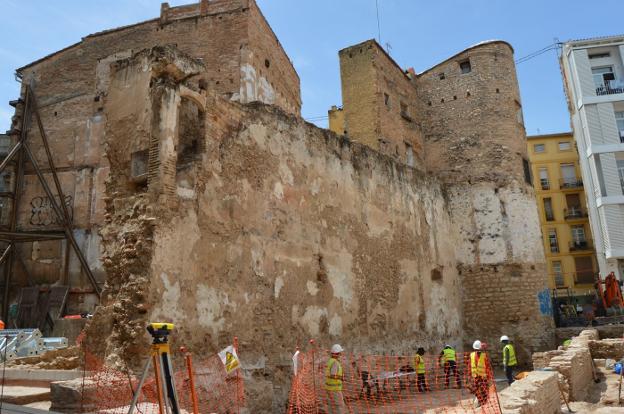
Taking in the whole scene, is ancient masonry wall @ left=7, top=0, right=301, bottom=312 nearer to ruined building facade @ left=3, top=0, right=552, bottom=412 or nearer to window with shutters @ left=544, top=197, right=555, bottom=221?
ruined building facade @ left=3, top=0, right=552, bottom=412

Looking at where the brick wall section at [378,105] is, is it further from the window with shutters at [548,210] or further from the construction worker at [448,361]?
the window with shutters at [548,210]

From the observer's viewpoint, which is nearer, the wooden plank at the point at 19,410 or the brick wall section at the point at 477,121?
the wooden plank at the point at 19,410

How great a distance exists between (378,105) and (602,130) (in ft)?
44.7

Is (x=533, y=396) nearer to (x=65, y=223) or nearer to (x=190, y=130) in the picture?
(x=190, y=130)

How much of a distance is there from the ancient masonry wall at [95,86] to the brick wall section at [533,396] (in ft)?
48.4

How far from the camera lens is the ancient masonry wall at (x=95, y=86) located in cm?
2022

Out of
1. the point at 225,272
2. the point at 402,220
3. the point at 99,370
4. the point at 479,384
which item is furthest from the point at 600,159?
the point at 99,370

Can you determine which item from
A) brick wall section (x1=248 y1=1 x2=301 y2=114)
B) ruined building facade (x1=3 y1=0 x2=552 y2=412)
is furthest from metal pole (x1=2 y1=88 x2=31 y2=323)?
brick wall section (x1=248 y1=1 x2=301 y2=114)

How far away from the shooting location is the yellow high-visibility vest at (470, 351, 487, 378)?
833 cm

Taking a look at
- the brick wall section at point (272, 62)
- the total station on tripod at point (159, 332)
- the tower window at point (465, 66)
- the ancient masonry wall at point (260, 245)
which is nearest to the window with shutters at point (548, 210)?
the brick wall section at point (272, 62)

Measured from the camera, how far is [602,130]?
2497 centimetres

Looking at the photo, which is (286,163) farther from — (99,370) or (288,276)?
(99,370)

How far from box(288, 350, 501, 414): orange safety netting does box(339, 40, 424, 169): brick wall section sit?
7450mm

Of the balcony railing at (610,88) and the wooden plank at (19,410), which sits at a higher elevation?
the balcony railing at (610,88)
